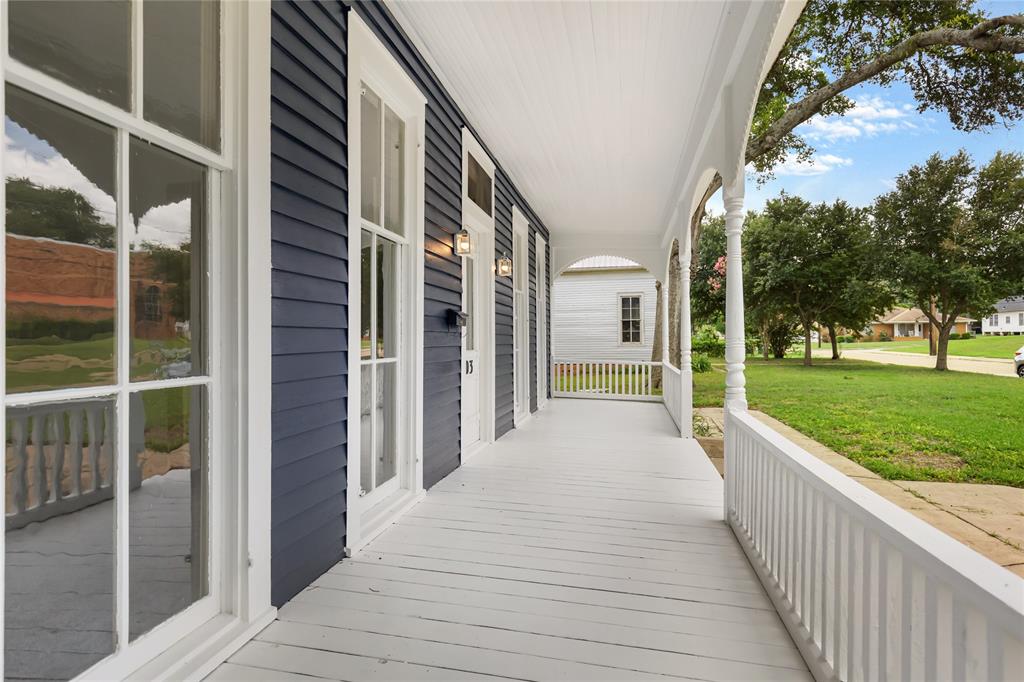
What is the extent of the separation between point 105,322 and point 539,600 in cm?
174

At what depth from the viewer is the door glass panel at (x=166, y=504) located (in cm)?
132

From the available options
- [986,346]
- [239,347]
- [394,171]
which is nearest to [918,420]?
[986,346]

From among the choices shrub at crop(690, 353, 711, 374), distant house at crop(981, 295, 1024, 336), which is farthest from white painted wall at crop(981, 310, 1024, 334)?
shrub at crop(690, 353, 711, 374)

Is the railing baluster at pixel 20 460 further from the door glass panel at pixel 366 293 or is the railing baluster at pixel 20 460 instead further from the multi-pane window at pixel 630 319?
the multi-pane window at pixel 630 319

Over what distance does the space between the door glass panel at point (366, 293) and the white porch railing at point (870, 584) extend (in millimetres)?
1998

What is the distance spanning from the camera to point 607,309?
43.9ft

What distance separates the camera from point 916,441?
5.43 m

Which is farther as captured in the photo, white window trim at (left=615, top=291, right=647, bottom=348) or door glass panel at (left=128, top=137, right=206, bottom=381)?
white window trim at (left=615, top=291, right=647, bottom=348)

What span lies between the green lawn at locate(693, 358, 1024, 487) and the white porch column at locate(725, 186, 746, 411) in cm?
287

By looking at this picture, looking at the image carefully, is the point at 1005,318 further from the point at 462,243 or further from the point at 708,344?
the point at 708,344

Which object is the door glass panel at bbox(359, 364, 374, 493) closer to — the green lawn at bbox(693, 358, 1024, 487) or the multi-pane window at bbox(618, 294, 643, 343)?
the green lawn at bbox(693, 358, 1024, 487)

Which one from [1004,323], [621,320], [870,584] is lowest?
[870,584]

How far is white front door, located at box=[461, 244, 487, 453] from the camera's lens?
421cm

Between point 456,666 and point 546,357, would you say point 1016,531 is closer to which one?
point 456,666
